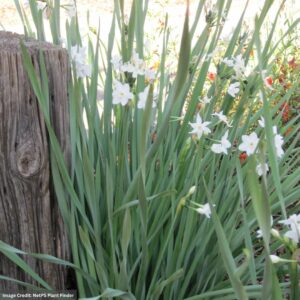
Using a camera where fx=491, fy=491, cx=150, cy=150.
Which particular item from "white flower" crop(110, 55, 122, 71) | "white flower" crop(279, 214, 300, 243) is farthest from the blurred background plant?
"white flower" crop(279, 214, 300, 243)

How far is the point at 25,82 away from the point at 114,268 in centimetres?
49

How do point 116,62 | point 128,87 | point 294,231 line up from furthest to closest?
point 116,62
point 128,87
point 294,231

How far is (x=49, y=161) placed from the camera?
1.24 metres

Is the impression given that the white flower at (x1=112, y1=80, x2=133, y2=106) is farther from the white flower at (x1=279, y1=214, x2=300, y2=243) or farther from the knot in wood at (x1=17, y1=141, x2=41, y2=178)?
the white flower at (x1=279, y1=214, x2=300, y2=243)

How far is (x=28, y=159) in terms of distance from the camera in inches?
47.3

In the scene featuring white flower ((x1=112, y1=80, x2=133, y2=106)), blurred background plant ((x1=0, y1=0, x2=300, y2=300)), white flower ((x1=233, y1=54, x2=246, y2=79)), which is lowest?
blurred background plant ((x1=0, y1=0, x2=300, y2=300))

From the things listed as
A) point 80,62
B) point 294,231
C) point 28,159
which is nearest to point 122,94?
point 80,62

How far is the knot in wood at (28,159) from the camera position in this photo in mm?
1192

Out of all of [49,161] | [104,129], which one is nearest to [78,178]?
[49,161]

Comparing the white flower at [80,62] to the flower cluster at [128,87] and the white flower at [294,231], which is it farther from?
the white flower at [294,231]

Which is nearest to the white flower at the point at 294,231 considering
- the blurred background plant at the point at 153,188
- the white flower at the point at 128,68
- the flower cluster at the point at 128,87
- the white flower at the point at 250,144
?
the blurred background plant at the point at 153,188

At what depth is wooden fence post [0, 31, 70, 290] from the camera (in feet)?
3.84

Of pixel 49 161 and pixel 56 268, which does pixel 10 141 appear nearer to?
pixel 49 161

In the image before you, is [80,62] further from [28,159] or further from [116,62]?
[28,159]
